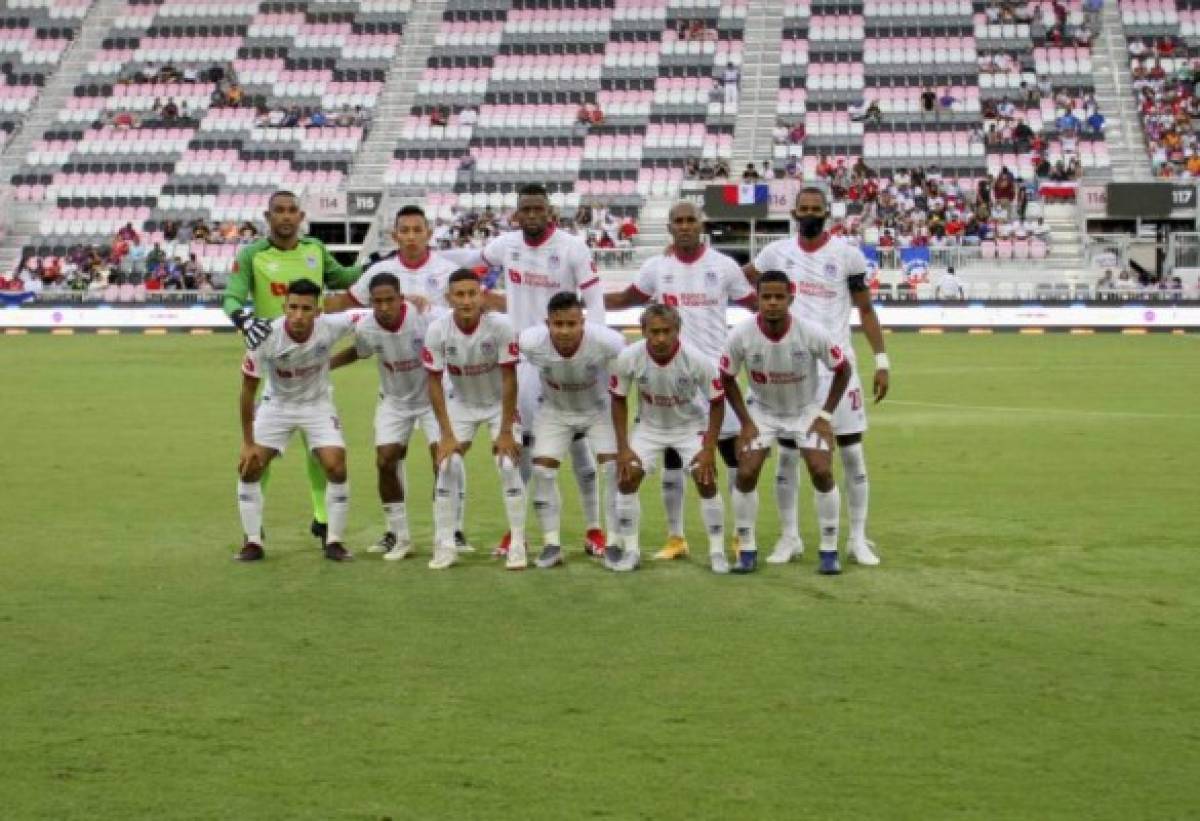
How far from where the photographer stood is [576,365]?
1157cm

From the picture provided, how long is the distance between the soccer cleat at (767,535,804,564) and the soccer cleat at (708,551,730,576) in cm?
34

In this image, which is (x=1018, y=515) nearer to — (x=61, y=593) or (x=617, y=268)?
(x=61, y=593)

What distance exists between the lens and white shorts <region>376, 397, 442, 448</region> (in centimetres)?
1215

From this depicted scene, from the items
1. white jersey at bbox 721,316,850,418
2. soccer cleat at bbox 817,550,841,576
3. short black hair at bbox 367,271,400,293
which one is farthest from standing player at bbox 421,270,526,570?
soccer cleat at bbox 817,550,841,576

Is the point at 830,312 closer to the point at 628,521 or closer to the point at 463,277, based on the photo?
the point at 628,521

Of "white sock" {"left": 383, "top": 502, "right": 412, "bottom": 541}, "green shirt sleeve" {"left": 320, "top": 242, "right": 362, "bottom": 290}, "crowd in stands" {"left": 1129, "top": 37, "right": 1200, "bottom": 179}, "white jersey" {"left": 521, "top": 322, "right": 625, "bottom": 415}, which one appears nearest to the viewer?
"white jersey" {"left": 521, "top": 322, "right": 625, "bottom": 415}

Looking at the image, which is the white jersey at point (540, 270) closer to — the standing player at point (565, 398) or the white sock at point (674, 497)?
the standing player at point (565, 398)

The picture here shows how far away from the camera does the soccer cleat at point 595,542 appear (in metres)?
11.8

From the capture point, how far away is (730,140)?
58.4m

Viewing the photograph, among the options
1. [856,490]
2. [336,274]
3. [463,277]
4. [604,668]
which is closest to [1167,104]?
[336,274]

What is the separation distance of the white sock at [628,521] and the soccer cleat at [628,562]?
0.03 m

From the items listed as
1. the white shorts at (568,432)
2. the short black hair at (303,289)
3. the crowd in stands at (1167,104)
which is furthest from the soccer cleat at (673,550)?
the crowd in stands at (1167,104)

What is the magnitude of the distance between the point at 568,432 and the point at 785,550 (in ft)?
5.19

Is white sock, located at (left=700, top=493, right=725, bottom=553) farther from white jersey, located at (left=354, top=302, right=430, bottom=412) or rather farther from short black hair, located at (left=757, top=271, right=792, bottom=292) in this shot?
white jersey, located at (left=354, top=302, right=430, bottom=412)
